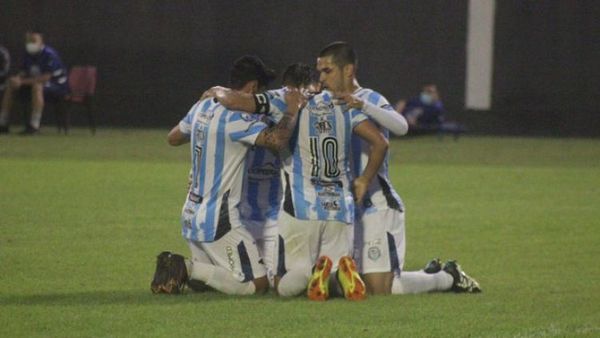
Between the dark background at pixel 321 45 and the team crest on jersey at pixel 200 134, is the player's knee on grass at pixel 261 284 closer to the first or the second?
the team crest on jersey at pixel 200 134

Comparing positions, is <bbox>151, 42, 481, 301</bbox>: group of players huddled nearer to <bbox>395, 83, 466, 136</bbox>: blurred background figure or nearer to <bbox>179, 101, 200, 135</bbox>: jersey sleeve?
<bbox>179, 101, 200, 135</bbox>: jersey sleeve

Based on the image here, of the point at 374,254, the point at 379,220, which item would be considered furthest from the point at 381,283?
the point at 379,220

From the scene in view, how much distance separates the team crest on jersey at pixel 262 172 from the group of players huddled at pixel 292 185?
1.55 ft

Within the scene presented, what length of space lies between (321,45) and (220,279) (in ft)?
58.7

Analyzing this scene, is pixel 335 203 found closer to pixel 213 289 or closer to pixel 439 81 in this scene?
pixel 213 289

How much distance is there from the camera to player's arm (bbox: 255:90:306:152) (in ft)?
28.2

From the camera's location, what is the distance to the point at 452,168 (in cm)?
1945

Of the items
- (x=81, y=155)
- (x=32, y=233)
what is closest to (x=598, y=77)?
(x=81, y=155)

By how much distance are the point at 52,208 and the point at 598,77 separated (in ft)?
49.0

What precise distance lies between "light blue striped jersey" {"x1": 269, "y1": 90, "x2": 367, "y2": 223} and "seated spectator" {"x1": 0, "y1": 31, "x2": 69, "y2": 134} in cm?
1555

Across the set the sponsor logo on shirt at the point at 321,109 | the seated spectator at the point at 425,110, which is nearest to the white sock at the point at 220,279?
the sponsor logo on shirt at the point at 321,109

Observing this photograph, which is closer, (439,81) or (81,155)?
(81,155)

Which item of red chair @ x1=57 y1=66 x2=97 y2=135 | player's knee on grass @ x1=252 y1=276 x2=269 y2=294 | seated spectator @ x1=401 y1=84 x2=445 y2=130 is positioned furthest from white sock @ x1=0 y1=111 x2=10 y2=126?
player's knee on grass @ x1=252 y1=276 x2=269 y2=294

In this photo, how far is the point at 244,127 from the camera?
8727mm
